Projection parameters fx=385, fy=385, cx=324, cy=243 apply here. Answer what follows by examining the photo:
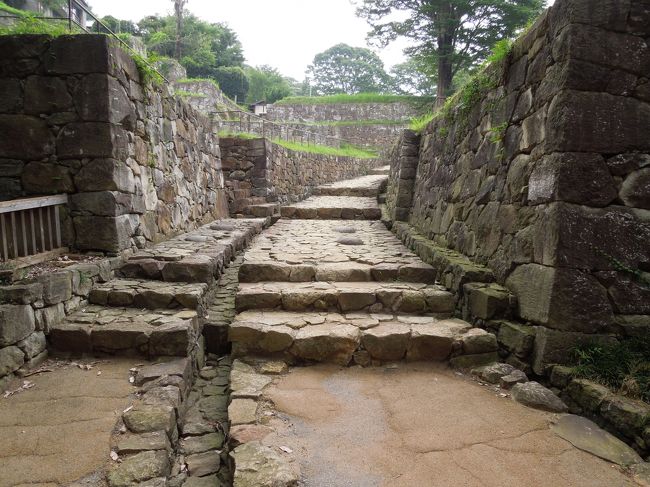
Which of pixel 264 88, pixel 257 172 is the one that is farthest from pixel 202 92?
pixel 257 172

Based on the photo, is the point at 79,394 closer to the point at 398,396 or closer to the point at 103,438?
the point at 103,438

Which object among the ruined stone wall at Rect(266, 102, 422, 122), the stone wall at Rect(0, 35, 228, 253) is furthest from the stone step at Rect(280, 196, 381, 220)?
the ruined stone wall at Rect(266, 102, 422, 122)

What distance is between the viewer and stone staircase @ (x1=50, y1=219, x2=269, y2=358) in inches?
128

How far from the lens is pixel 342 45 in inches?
1964

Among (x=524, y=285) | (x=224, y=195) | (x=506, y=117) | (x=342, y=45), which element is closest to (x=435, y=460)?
(x=524, y=285)

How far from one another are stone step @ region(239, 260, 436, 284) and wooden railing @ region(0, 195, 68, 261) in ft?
6.52

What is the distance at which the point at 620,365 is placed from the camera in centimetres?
265

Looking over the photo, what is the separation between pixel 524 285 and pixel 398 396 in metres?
1.41

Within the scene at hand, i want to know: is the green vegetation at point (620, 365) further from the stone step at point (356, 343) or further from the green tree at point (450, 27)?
the green tree at point (450, 27)

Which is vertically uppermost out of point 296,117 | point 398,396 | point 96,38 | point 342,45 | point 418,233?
point 342,45

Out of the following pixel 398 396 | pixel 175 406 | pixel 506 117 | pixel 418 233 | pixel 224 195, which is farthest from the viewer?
pixel 224 195

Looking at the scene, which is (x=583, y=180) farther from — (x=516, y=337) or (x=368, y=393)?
(x=368, y=393)

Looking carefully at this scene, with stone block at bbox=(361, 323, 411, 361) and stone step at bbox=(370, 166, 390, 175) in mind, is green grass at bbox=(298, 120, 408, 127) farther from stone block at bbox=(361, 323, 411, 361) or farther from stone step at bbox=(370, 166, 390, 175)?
stone block at bbox=(361, 323, 411, 361)

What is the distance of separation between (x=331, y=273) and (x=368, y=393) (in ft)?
6.08
